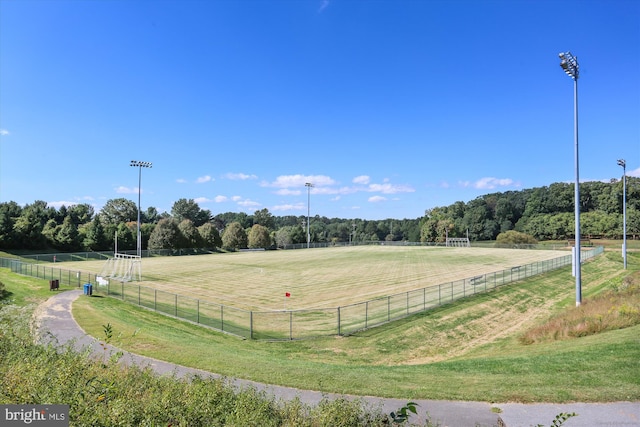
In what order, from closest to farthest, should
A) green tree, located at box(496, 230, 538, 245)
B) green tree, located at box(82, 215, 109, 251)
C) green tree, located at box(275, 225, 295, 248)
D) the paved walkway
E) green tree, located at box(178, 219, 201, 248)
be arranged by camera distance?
the paved walkway, green tree, located at box(82, 215, 109, 251), green tree, located at box(178, 219, 201, 248), green tree, located at box(496, 230, 538, 245), green tree, located at box(275, 225, 295, 248)

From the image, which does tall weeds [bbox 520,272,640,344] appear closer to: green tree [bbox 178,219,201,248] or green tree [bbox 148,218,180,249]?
green tree [bbox 148,218,180,249]

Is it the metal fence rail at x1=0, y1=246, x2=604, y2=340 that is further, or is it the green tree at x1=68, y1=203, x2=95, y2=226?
the green tree at x1=68, y1=203, x2=95, y2=226

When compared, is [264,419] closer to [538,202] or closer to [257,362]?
[257,362]

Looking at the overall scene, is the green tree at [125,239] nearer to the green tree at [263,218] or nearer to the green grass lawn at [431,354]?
the green grass lawn at [431,354]

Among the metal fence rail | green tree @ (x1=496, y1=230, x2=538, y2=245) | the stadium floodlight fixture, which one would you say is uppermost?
the stadium floodlight fixture

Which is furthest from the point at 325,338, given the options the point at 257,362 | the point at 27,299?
the point at 27,299

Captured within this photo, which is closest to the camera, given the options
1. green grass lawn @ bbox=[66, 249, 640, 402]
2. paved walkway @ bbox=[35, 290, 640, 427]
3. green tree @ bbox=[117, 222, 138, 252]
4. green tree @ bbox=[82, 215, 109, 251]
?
paved walkway @ bbox=[35, 290, 640, 427]

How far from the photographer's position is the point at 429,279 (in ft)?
145

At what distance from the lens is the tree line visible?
7769 centimetres

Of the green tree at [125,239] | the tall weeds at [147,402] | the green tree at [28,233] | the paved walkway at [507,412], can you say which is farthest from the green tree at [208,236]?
the tall weeds at [147,402]
